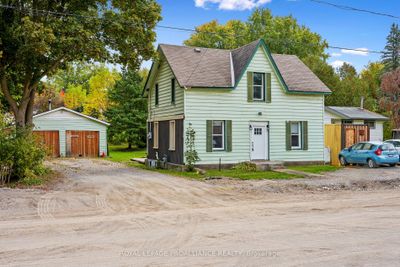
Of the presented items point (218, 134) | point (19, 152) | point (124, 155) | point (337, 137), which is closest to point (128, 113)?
point (124, 155)

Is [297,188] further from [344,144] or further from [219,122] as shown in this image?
[344,144]

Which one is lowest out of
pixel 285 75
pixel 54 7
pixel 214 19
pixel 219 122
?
pixel 219 122

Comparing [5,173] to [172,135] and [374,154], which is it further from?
[374,154]

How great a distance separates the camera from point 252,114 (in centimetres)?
2311

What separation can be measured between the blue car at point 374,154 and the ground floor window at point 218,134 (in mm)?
7594

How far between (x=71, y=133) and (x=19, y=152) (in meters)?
20.8

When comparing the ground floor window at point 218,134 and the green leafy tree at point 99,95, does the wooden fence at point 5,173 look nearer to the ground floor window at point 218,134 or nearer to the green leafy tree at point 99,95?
the ground floor window at point 218,134

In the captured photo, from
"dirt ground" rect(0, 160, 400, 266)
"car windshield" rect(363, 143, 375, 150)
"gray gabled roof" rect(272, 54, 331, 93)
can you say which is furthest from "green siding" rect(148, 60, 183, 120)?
"car windshield" rect(363, 143, 375, 150)

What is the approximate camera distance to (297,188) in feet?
51.9

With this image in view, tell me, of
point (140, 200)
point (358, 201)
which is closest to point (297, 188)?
point (358, 201)

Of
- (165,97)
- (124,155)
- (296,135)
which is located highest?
(165,97)

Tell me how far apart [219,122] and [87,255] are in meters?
16.3

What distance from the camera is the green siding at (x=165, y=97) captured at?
74.4 feet

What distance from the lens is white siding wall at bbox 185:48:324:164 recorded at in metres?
22.0
